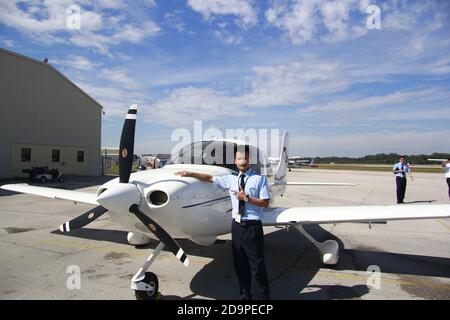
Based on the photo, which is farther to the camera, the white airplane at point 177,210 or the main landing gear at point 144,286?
the main landing gear at point 144,286

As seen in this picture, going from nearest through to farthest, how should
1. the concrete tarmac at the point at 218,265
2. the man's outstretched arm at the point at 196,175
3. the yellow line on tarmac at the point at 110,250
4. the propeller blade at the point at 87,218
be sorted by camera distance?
the propeller blade at the point at 87,218 < the man's outstretched arm at the point at 196,175 < the concrete tarmac at the point at 218,265 < the yellow line on tarmac at the point at 110,250

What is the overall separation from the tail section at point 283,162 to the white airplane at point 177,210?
3.18 meters

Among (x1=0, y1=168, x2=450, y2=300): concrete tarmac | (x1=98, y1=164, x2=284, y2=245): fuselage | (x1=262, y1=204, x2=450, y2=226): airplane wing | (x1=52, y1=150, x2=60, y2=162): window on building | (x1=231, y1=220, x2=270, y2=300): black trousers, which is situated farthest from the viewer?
(x1=52, y1=150, x2=60, y2=162): window on building

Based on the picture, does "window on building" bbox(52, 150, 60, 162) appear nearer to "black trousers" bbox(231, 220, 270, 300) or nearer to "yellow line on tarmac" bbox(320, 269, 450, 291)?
"yellow line on tarmac" bbox(320, 269, 450, 291)

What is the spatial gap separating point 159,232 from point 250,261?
1.14 metres

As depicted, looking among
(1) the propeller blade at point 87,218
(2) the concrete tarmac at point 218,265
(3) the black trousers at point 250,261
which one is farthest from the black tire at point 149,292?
(3) the black trousers at point 250,261

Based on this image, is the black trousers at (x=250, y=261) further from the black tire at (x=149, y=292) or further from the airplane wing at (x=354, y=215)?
the airplane wing at (x=354, y=215)

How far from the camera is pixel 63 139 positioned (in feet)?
92.1

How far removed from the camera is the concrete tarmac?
194 inches

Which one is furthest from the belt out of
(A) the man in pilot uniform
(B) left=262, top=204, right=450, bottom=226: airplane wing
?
(B) left=262, top=204, right=450, bottom=226: airplane wing

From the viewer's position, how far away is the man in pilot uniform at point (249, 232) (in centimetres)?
416

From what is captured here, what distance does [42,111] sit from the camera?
85.0 feet

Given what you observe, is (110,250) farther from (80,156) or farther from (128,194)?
(80,156)
